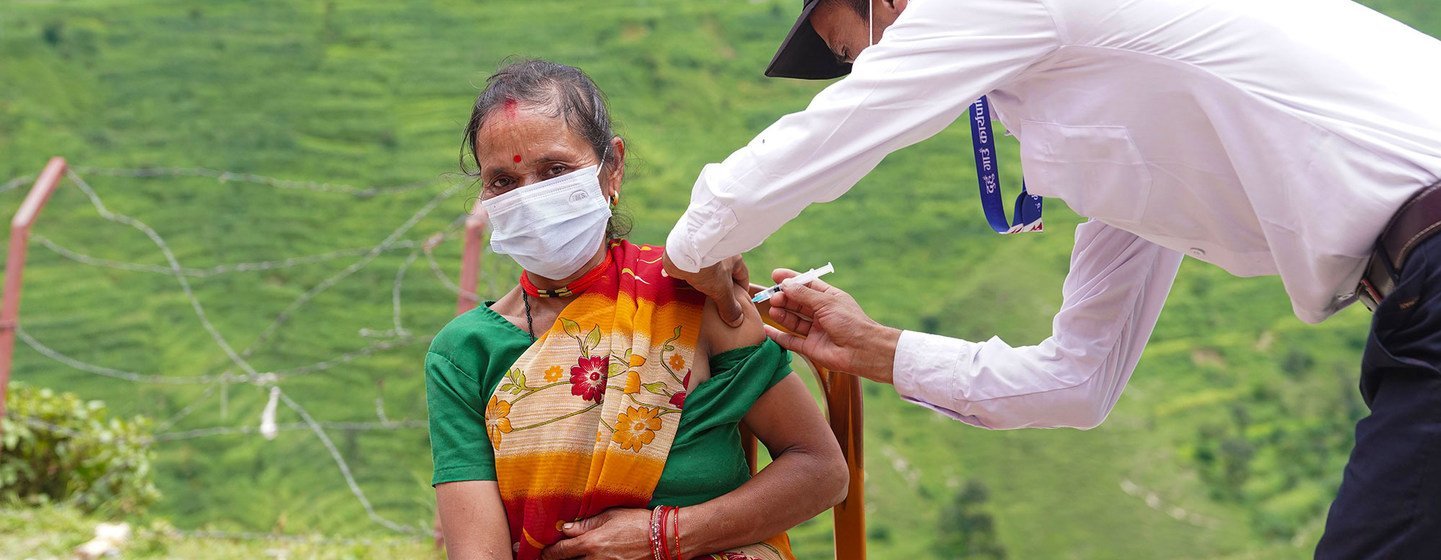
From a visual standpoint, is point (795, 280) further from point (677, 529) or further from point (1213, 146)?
point (1213, 146)

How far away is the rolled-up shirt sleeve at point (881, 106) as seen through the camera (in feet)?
6.09

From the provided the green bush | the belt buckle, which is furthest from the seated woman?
the green bush

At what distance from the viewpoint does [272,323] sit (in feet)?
21.1

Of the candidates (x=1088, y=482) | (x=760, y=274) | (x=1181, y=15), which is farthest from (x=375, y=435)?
(x=1181, y=15)

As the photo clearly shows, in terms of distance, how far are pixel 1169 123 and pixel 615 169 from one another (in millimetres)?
1097

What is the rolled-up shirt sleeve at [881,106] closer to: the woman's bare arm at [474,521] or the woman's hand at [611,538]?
the woman's hand at [611,538]

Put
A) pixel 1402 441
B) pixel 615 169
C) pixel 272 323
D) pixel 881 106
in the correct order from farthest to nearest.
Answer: pixel 272 323 → pixel 615 169 → pixel 881 106 → pixel 1402 441

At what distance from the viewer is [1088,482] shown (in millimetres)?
6125

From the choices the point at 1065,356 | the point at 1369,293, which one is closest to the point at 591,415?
the point at 1065,356

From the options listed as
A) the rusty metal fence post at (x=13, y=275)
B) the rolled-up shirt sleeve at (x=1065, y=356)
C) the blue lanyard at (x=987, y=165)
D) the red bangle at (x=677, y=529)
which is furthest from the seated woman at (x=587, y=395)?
the rusty metal fence post at (x=13, y=275)

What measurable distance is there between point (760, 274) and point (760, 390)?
4054 mm

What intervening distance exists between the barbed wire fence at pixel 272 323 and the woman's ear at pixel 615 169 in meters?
3.57

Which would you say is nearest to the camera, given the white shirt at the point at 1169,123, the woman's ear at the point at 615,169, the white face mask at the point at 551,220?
the white shirt at the point at 1169,123

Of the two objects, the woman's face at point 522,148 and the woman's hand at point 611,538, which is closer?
the woman's hand at point 611,538
